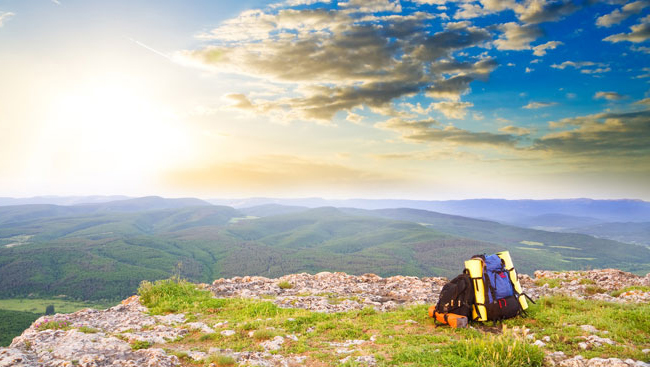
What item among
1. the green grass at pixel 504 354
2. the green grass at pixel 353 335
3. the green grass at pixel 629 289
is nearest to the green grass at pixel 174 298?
the green grass at pixel 353 335

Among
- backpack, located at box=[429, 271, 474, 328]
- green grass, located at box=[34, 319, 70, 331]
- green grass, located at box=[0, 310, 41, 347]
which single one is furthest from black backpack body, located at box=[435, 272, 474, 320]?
green grass, located at box=[0, 310, 41, 347]

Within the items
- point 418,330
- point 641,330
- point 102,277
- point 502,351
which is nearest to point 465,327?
point 418,330

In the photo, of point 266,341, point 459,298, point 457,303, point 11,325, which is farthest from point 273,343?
point 11,325

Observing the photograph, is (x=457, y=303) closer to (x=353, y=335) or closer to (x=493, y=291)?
(x=493, y=291)

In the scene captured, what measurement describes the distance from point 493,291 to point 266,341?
7511 millimetres

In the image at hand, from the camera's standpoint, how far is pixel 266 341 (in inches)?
354

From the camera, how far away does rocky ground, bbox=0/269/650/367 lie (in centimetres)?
731

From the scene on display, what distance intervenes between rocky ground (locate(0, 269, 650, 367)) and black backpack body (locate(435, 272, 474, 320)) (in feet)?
6.36

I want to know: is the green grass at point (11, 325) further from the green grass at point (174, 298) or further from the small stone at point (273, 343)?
the small stone at point (273, 343)

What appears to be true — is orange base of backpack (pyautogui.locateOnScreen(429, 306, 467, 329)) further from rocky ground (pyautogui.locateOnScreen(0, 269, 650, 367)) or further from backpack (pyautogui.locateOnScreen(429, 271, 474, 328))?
rocky ground (pyautogui.locateOnScreen(0, 269, 650, 367))

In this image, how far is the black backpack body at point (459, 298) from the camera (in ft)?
31.8

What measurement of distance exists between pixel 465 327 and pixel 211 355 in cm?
764

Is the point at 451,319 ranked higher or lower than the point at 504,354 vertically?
lower

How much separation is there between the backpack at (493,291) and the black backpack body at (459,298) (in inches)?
6.9
